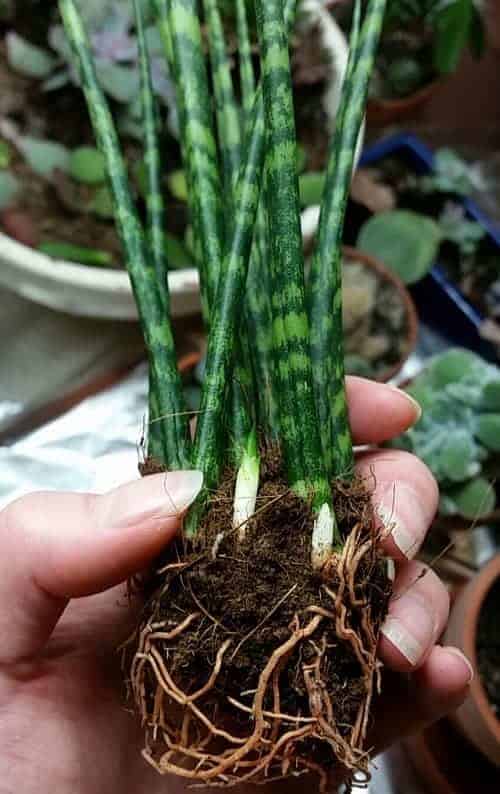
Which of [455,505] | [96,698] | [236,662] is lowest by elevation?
[455,505]

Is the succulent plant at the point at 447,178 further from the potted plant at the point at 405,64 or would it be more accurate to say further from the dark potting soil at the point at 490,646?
the dark potting soil at the point at 490,646

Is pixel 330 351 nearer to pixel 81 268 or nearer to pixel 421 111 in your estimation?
pixel 81 268

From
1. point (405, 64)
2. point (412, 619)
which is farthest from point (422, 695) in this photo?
point (405, 64)

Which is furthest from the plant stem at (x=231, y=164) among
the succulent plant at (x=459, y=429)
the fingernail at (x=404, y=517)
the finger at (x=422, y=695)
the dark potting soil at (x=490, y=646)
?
the dark potting soil at (x=490, y=646)

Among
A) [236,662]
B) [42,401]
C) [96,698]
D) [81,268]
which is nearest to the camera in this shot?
[236,662]

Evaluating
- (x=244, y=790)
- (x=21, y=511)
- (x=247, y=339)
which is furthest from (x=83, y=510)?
(x=244, y=790)

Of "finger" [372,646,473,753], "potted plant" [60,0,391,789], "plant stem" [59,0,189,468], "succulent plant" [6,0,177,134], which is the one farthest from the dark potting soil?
"succulent plant" [6,0,177,134]
